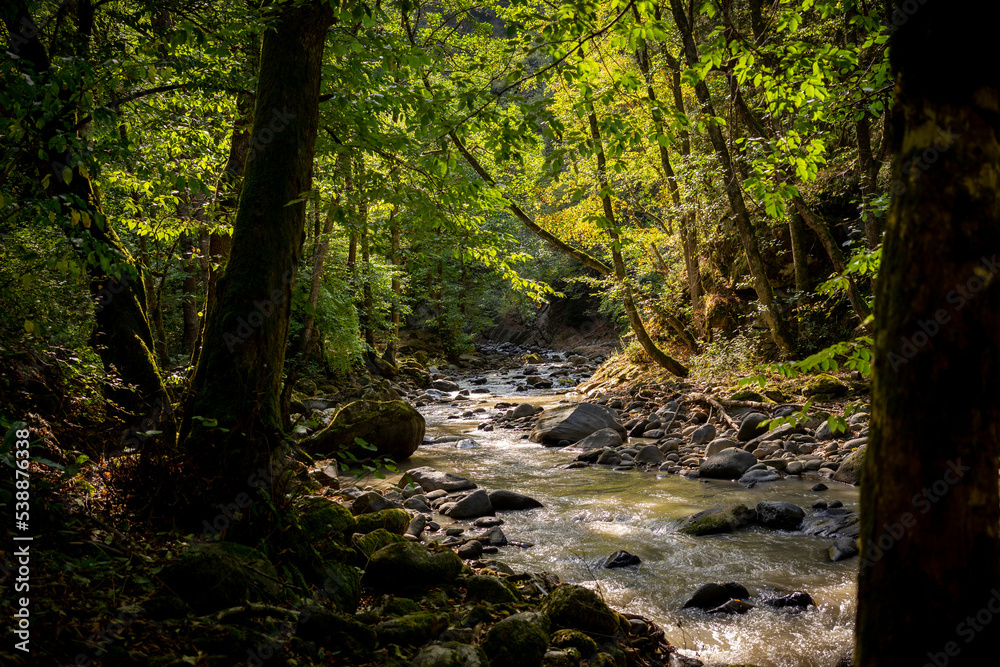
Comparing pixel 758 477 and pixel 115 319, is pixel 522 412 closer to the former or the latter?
pixel 758 477

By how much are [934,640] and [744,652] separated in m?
2.70

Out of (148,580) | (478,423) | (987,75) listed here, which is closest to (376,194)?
(148,580)

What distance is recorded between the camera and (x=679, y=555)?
5.55 metres

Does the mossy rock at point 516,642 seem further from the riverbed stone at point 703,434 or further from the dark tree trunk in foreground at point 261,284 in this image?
the riverbed stone at point 703,434

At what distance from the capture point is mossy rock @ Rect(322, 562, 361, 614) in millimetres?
A: 3542

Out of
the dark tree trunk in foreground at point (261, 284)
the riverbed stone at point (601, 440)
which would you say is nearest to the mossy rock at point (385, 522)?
the dark tree trunk in foreground at point (261, 284)

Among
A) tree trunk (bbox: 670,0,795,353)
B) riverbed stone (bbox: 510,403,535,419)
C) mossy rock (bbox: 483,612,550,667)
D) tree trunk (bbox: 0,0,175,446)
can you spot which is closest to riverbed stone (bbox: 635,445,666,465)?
tree trunk (bbox: 670,0,795,353)

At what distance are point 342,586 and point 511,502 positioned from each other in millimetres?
3842

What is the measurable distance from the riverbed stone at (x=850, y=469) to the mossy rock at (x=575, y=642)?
5.51 meters

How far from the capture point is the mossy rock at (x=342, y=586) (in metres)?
3.54

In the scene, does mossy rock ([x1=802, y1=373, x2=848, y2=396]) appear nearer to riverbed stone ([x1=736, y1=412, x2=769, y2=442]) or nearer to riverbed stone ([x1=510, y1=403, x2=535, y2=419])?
riverbed stone ([x1=736, y1=412, x2=769, y2=442])

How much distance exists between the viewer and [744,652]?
380 cm

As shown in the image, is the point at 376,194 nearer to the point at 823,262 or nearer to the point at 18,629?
the point at 18,629

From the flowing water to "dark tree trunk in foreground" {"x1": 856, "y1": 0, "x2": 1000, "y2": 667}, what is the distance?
8.46 feet
